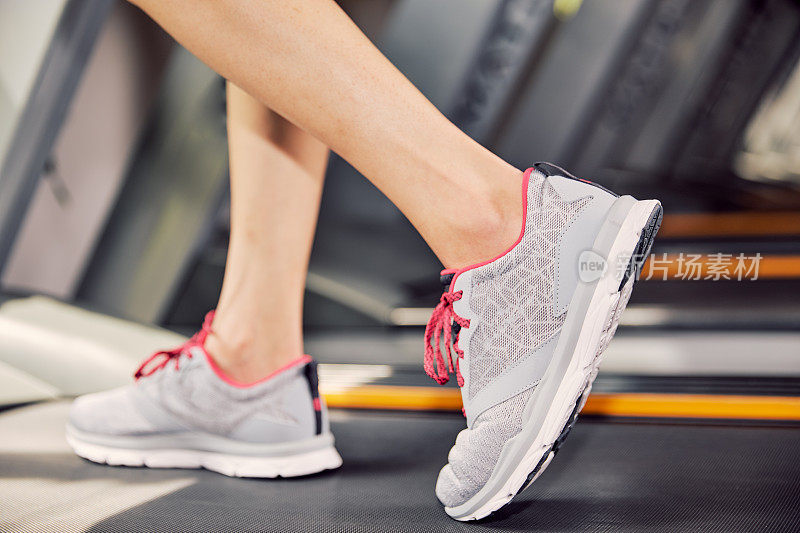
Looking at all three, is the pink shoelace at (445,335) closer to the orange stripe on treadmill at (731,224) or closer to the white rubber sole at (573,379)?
the white rubber sole at (573,379)

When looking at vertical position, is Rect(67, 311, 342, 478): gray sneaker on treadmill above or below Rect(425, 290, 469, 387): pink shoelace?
below

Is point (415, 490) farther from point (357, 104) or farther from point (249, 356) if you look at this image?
point (357, 104)

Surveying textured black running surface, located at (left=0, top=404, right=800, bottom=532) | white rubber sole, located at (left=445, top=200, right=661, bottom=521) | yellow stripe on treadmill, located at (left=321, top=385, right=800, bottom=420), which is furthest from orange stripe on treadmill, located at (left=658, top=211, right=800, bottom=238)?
white rubber sole, located at (left=445, top=200, right=661, bottom=521)

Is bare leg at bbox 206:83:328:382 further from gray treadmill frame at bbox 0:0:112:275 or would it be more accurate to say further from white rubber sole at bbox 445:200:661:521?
gray treadmill frame at bbox 0:0:112:275

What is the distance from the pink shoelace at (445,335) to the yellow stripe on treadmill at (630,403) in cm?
51

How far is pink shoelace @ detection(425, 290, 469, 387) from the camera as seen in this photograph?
2.27 feet

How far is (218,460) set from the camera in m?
0.88

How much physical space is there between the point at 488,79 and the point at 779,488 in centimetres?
255

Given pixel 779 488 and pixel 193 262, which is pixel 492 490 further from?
pixel 193 262

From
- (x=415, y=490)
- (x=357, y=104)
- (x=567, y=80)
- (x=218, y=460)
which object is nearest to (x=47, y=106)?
(x=218, y=460)

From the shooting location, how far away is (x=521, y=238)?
0.66 m

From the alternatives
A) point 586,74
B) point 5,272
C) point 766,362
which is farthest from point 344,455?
point 586,74

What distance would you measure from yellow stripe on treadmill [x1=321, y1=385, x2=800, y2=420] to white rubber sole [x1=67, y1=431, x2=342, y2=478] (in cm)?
34

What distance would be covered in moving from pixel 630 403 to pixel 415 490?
1.75 feet
